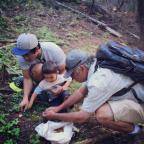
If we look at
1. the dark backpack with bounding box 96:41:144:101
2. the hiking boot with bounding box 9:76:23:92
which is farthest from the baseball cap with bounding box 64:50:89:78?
the hiking boot with bounding box 9:76:23:92

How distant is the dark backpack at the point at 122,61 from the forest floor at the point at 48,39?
0.91 meters

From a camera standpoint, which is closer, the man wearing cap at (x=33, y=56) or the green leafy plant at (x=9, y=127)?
the green leafy plant at (x=9, y=127)

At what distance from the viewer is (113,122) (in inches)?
181

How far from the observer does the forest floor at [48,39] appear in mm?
4875

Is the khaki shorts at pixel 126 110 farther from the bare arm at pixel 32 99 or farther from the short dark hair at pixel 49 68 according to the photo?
the bare arm at pixel 32 99

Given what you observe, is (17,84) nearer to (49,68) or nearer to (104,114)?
(49,68)

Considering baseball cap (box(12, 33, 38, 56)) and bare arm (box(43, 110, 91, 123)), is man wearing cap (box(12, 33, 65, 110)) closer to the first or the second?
baseball cap (box(12, 33, 38, 56))

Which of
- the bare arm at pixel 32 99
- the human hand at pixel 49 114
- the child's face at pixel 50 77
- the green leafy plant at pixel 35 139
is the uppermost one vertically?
the child's face at pixel 50 77

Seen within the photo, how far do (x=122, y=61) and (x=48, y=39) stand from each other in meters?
4.81

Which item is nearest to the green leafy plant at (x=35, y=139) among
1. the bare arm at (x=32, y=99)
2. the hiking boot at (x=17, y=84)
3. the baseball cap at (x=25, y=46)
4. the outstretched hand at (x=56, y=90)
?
the bare arm at (x=32, y=99)

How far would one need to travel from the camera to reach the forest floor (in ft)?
16.0

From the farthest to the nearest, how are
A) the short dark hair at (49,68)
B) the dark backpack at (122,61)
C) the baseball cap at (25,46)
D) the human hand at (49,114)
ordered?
the baseball cap at (25,46)
the short dark hair at (49,68)
the human hand at (49,114)
the dark backpack at (122,61)

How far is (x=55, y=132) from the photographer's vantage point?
15.5 ft

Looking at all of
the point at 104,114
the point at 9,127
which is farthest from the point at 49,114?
the point at 104,114
